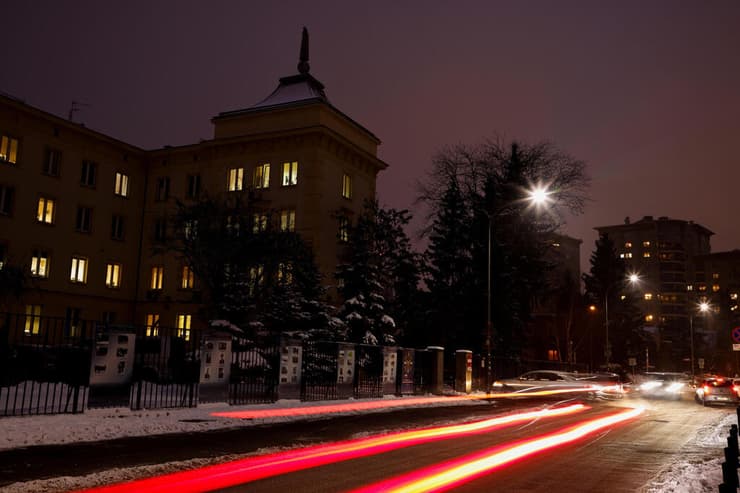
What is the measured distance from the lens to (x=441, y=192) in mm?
53594

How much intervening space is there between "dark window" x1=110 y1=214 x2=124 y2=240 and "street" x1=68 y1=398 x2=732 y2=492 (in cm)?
3479

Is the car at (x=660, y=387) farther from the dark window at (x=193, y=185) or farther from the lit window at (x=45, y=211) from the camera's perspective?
the lit window at (x=45, y=211)

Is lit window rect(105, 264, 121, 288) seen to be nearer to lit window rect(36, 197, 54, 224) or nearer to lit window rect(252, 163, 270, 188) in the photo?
lit window rect(36, 197, 54, 224)

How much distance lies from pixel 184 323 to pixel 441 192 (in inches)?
878

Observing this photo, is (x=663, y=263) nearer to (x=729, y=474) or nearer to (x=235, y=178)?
(x=235, y=178)

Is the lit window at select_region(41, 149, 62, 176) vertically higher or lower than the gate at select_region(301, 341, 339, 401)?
higher

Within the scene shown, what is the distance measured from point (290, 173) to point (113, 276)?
14.5 m

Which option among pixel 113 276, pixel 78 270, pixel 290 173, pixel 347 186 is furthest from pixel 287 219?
pixel 78 270

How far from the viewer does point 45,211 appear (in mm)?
41500

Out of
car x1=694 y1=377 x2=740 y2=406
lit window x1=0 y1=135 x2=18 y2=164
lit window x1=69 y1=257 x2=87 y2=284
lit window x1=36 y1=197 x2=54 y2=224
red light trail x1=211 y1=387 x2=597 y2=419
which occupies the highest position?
lit window x1=0 y1=135 x2=18 y2=164

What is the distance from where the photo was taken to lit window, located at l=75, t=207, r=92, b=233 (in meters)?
43.8

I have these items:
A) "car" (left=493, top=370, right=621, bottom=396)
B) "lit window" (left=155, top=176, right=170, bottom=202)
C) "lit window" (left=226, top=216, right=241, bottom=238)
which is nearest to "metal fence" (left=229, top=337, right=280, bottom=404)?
"lit window" (left=226, top=216, right=241, bottom=238)

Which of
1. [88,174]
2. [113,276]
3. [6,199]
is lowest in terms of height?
[113,276]

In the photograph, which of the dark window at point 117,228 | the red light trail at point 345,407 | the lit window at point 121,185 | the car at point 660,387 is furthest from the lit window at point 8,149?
the car at point 660,387
